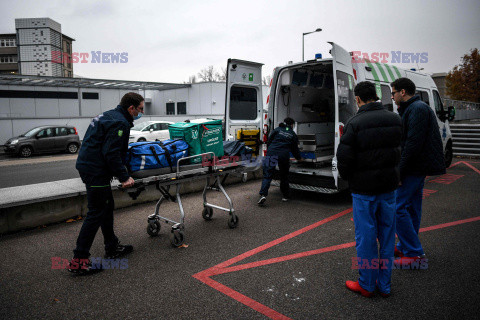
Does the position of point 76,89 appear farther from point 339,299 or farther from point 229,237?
point 339,299

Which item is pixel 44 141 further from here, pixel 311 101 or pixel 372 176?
pixel 372 176

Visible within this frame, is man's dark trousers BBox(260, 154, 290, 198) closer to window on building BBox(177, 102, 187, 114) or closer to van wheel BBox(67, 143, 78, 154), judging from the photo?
van wheel BBox(67, 143, 78, 154)

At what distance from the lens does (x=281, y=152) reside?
6352mm

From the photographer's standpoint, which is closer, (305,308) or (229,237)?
(305,308)

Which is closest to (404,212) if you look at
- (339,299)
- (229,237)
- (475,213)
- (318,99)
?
(339,299)

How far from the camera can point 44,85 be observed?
2683cm

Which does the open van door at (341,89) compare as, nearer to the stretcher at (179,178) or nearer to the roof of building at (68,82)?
the stretcher at (179,178)

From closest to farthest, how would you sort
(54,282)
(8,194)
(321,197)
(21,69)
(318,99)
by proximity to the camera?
(54,282) → (8,194) → (321,197) → (318,99) → (21,69)

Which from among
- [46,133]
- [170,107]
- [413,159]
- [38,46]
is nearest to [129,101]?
[413,159]

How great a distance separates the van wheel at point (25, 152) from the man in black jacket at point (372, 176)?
54.7 ft

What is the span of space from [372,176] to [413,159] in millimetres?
1011

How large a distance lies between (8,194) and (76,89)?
2686cm

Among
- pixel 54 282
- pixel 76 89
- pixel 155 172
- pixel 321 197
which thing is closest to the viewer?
pixel 54 282

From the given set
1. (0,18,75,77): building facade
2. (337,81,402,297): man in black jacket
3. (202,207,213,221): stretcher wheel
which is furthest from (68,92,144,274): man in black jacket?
(0,18,75,77): building facade
